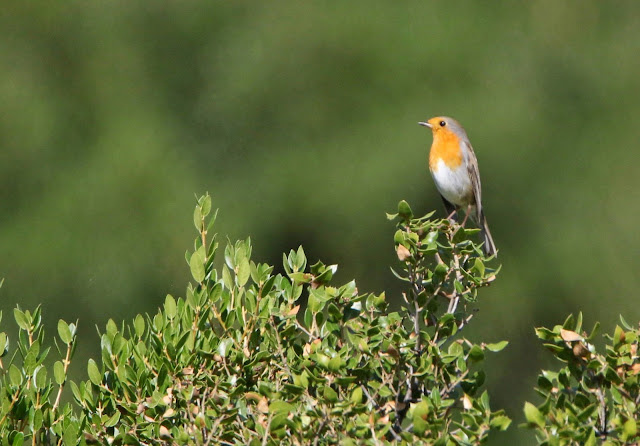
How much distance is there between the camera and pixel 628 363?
204cm

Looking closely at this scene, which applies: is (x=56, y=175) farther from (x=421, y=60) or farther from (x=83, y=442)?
(x=83, y=442)

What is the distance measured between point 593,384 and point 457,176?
375 centimetres

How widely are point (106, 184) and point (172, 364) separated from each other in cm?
920

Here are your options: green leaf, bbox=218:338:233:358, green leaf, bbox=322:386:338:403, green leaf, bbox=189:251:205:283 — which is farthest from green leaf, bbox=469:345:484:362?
green leaf, bbox=189:251:205:283

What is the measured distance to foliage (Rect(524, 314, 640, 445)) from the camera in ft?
6.21

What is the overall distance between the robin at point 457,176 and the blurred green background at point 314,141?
4.97 m

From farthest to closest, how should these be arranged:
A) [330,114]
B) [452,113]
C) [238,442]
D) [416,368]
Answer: [330,114] → [452,113] → [416,368] → [238,442]

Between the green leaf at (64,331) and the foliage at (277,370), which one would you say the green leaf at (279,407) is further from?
the green leaf at (64,331)

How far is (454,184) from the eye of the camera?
5.72 meters

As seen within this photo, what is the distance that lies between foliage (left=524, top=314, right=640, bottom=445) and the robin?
3597 mm

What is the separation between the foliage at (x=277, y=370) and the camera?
1.93 meters

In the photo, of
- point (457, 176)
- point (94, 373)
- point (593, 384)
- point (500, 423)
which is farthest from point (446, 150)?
point (500, 423)

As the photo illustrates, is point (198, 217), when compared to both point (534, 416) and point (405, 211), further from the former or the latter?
point (534, 416)

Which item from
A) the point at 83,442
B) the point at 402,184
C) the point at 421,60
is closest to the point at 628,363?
the point at 83,442
